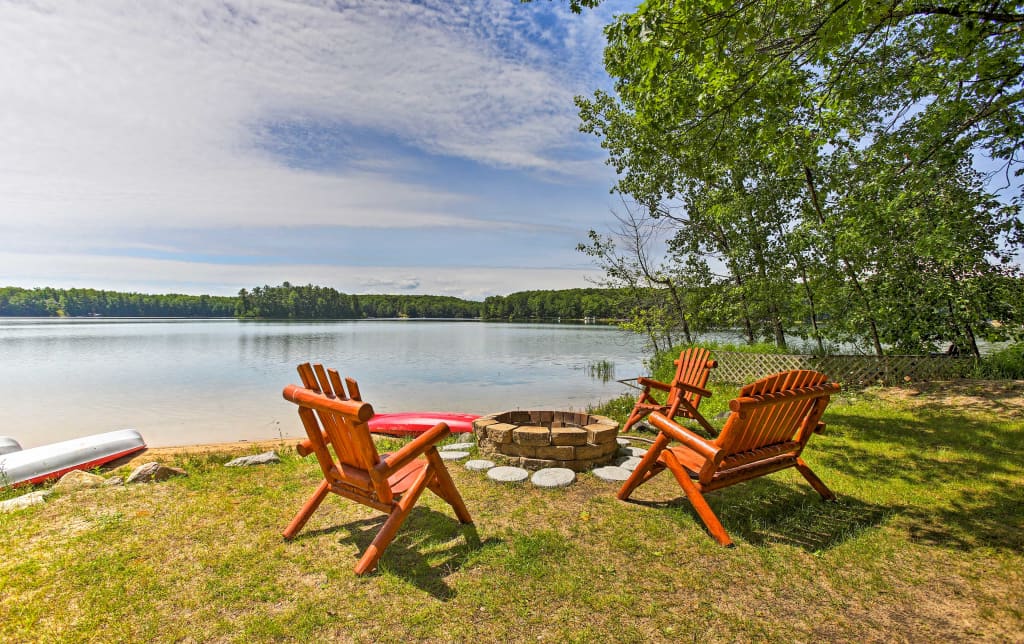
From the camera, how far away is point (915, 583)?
2.67 metres

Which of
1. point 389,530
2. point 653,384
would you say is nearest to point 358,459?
point 389,530

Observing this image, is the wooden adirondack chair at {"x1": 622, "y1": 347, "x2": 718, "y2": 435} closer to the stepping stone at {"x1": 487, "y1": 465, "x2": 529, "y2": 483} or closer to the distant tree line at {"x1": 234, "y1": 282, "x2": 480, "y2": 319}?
the stepping stone at {"x1": 487, "y1": 465, "x2": 529, "y2": 483}

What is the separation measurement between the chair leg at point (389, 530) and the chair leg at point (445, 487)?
191mm

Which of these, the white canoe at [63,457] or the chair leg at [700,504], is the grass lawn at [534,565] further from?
the white canoe at [63,457]

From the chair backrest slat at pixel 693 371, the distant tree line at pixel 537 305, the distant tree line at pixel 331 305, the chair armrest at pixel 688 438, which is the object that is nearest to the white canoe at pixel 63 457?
the chair armrest at pixel 688 438

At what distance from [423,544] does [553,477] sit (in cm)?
153

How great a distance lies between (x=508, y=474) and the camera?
4.46 meters

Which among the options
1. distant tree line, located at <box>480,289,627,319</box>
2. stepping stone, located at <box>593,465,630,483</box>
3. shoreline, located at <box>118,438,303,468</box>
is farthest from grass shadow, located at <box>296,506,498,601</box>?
distant tree line, located at <box>480,289,627,319</box>

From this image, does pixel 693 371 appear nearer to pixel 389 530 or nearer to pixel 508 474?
pixel 508 474

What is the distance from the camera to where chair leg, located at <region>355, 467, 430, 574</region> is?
9.12ft

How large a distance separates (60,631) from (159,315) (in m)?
111

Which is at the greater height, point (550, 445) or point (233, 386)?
point (550, 445)

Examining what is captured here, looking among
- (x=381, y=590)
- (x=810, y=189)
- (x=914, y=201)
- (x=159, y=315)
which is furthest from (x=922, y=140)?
(x=159, y=315)

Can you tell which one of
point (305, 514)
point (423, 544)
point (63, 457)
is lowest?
point (63, 457)
